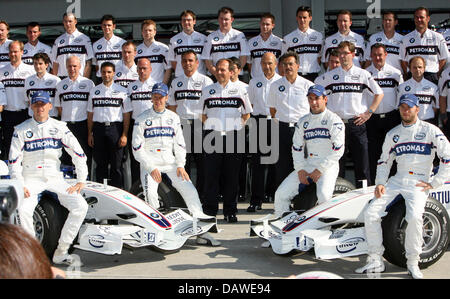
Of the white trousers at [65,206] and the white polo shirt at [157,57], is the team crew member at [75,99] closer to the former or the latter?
the white polo shirt at [157,57]

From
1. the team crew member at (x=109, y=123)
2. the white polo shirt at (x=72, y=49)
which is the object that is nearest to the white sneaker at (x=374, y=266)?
the team crew member at (x=109, y=123)

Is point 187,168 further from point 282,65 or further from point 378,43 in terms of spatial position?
point 378,43

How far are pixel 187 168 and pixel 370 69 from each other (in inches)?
120

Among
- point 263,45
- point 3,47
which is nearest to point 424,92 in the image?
point 263,45

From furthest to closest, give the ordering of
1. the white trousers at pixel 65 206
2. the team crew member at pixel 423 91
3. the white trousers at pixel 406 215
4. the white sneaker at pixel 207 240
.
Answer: the team crew member at pixel 423 91 → the white sneaker at pixel 207 240 → the white trousers at pixel 65 206 → the white trousers at pixel 406 215

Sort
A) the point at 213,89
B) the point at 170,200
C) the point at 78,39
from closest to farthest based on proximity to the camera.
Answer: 1. the point at 170,200
2. the point at 213,89
3. the point at 78,39

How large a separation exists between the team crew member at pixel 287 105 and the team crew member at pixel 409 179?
6.95 ft

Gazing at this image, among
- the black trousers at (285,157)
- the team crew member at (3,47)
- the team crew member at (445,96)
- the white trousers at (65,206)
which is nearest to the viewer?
the white trousers at (65,206)

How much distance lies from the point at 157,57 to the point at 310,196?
12.4ft

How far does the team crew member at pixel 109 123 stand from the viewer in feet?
28.3

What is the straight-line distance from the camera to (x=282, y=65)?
820cm

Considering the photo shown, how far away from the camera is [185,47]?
368 inches

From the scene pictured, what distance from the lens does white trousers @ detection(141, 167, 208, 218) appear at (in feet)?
22.8
